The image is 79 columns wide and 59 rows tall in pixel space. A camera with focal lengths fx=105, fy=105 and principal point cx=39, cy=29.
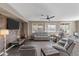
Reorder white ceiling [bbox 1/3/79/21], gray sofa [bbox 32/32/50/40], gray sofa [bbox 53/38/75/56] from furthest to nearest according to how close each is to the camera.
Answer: gray sofa [bbox 32/32/50/40]
gray sofa [bbox 53/38/75/56]
white ceiling [bbox 1/3/79/21]

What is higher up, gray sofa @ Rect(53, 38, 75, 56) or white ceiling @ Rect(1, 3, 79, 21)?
white ceiling @ Rect(1, 3, 79, 21)

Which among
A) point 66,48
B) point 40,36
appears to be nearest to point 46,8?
point 66,48

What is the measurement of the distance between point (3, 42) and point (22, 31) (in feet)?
15.4

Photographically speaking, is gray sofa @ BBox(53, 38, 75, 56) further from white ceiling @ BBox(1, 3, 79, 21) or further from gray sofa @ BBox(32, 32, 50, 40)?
gray sofa @ BBox(32, 32, 50, 40)

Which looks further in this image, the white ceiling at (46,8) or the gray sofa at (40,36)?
→ the gray sofa at (40,36)

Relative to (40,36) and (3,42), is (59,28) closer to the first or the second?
(40,36)

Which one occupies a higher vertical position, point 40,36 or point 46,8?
point 46,8

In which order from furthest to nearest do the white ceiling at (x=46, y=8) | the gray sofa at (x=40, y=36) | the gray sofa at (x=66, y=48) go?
the gray sofa at (x=40, y=36) → the gray sofa at (x=66, y=48) → the white ceiling at (x=46, y=8)

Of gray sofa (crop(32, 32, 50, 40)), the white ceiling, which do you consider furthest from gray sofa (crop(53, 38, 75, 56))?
gray sofa (crop(32, 32, 50, 40))

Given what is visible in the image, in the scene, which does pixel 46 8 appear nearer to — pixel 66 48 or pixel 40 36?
pixel 66 48

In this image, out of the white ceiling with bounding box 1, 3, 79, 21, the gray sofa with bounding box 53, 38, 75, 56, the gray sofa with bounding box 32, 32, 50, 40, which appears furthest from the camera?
the gray sofa with bounding box 32, 32, 50, 40

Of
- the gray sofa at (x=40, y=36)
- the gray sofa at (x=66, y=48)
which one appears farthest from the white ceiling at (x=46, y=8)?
the gray sofa at (x=40, y=36)

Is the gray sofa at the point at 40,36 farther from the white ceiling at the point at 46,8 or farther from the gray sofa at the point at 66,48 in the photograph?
the gray sofa at the point at 66,48

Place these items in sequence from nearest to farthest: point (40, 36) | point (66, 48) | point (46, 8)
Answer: point (66, 48) < point (46, 8) < point (40, 36)
